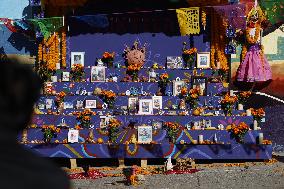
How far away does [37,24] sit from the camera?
663 inches

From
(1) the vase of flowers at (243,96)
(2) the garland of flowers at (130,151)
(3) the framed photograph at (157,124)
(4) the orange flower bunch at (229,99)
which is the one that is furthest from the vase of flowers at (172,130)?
(1) the vase of flowers at (243,96)

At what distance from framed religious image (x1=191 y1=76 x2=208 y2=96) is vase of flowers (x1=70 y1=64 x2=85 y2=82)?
346cm

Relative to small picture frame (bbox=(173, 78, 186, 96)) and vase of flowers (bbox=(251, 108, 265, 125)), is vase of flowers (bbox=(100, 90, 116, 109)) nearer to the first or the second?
small picture frame (bbox=(173, 78, 186, 96))

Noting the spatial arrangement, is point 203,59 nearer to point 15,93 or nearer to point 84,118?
point 84,118

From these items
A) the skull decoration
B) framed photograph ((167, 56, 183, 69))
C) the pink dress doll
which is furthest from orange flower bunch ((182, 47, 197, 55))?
the pink dress doll

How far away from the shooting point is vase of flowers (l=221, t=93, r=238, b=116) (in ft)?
51.2

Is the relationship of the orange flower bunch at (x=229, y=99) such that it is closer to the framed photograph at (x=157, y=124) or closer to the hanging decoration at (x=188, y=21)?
the framed photograph at (x=157, y=124)

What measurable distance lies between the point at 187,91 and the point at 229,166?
8.90 feet

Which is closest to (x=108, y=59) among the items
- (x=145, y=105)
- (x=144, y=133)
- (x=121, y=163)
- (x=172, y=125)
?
(x=145, y=105)

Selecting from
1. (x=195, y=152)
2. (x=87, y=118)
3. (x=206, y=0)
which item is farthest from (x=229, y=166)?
(x=206, y=0)

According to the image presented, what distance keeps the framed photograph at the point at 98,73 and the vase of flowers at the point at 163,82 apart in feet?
5.87

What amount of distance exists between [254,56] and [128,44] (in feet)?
13.5

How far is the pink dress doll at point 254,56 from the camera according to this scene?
17.3 metres

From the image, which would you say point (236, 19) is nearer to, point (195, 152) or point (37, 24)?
point (195, 152)
